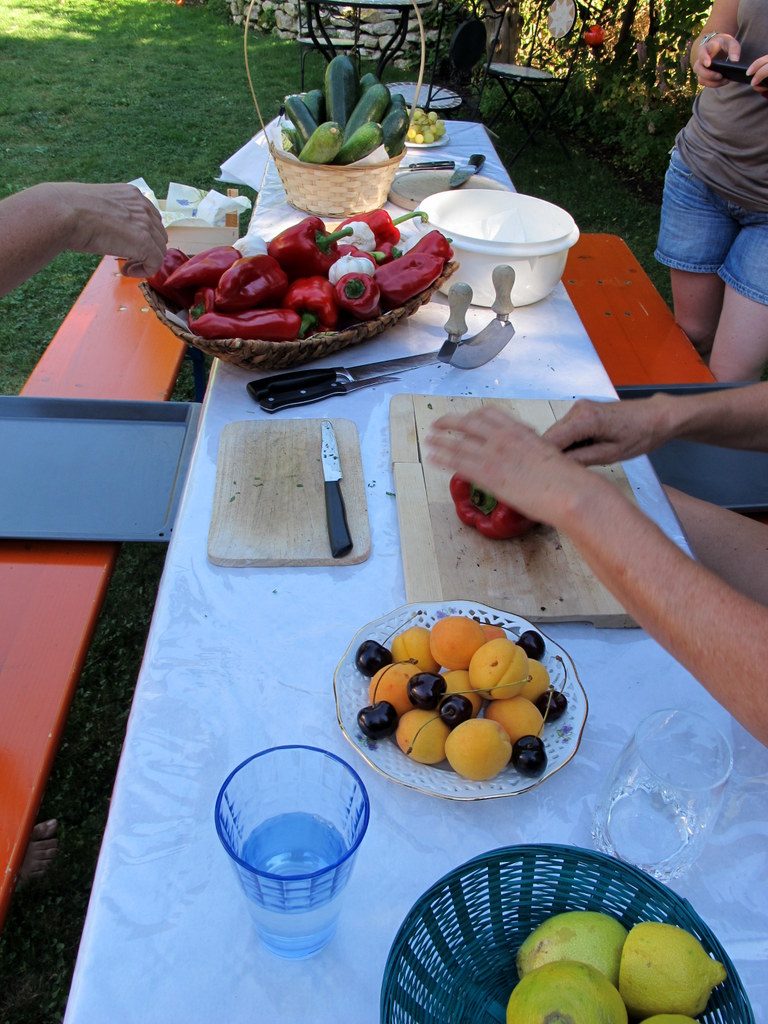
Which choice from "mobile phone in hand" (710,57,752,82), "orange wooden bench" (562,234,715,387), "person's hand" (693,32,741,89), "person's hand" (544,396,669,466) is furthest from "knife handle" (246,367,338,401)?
"person's hand" (693,32,741,89)

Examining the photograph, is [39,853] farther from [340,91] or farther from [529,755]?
[340,91]

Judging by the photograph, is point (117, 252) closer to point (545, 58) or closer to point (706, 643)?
point (706, 643)

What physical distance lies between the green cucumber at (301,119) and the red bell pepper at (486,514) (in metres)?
1.87

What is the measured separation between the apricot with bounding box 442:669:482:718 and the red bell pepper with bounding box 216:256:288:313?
1.28m

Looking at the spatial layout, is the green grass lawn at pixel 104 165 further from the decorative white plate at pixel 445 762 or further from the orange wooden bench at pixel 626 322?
the orange wooden bench at pixel 626 322

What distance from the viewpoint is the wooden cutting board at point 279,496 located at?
142 centimetres

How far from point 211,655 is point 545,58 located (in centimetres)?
852

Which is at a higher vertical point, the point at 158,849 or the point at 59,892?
the point at 158,849

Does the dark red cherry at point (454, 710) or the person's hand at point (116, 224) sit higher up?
the person's hand at point (116, 224)

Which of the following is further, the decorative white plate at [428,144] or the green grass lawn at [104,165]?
the decorative white plate at [428,144]

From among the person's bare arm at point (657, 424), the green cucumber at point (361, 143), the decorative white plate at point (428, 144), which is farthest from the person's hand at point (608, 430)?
the decorative white plate at point (428, 144)

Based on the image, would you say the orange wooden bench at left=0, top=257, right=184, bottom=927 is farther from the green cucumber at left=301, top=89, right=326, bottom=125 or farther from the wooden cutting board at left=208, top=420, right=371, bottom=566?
the green cucumber at left=301, top=89, right=326, bottom=125

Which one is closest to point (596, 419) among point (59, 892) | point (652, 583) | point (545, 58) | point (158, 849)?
point (652, 583)

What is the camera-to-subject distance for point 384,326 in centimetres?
209
